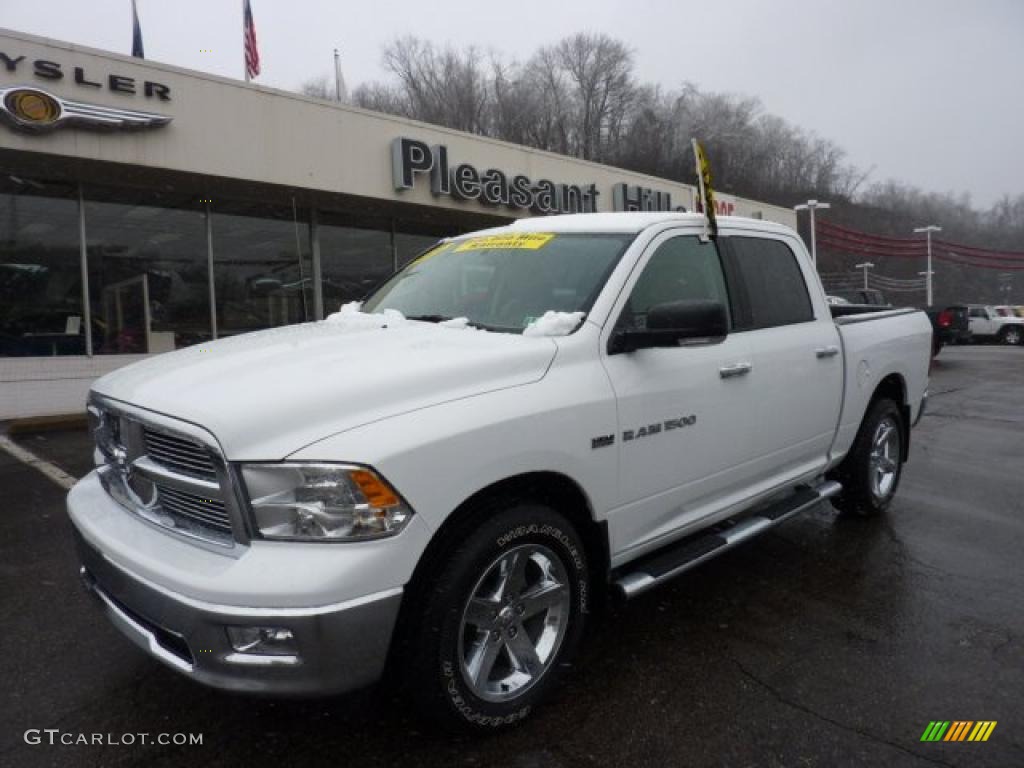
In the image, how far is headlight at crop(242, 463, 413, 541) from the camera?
83.0 inches

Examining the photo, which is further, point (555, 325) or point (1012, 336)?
point (1012, 336)

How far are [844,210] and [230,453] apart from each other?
231ft

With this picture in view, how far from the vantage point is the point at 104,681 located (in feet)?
9.56

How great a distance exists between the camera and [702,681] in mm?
2900

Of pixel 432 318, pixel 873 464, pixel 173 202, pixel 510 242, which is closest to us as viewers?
pixel 432 318

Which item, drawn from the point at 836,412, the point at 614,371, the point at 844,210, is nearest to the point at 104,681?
the point at 614,371

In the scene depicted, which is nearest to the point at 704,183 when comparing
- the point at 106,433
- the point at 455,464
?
the point at 455,464

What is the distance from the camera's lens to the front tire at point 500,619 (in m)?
2.28

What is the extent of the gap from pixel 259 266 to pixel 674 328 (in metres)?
11.4

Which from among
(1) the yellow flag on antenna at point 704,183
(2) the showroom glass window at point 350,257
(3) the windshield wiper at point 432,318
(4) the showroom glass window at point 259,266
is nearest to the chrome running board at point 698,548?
(3) the windshield wiper at point 432,318

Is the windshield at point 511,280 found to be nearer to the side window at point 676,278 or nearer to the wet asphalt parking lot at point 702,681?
the side window at point 676,278

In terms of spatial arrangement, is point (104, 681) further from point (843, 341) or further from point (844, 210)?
point (844, 210)
